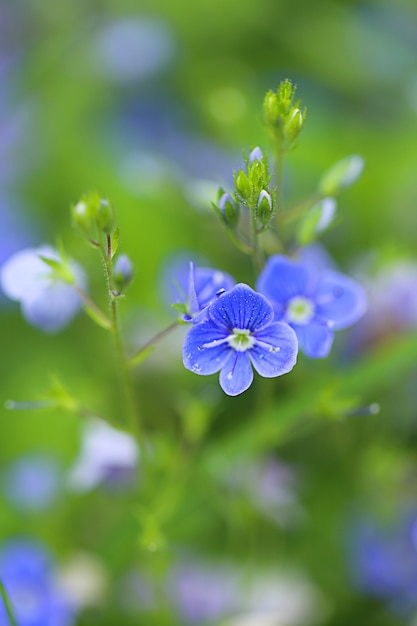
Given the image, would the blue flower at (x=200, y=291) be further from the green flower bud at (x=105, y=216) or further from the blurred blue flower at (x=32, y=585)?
the blurred blue flower at (x=32, y=585)

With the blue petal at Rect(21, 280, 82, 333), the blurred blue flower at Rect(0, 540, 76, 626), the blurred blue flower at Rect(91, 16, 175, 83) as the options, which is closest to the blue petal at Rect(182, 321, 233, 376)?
the blue petal at Rect(21, 280, 82, 333)

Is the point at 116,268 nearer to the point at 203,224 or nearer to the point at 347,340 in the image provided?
the point at 347,340

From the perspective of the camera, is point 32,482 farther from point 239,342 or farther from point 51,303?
point 239,342

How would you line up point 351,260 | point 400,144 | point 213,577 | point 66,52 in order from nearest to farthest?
point 213,577
point 351,260
point 400,144
point 66,52

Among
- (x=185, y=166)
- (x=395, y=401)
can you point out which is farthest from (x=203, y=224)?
(x=395, y=401)

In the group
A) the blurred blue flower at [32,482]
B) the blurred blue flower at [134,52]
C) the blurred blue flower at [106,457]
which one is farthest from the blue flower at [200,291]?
the blurred blue flower at [134,52]

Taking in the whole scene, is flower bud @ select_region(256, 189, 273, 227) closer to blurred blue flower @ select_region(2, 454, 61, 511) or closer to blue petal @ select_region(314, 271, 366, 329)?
blue petal @ select_region(314, 271, 366, 329)
